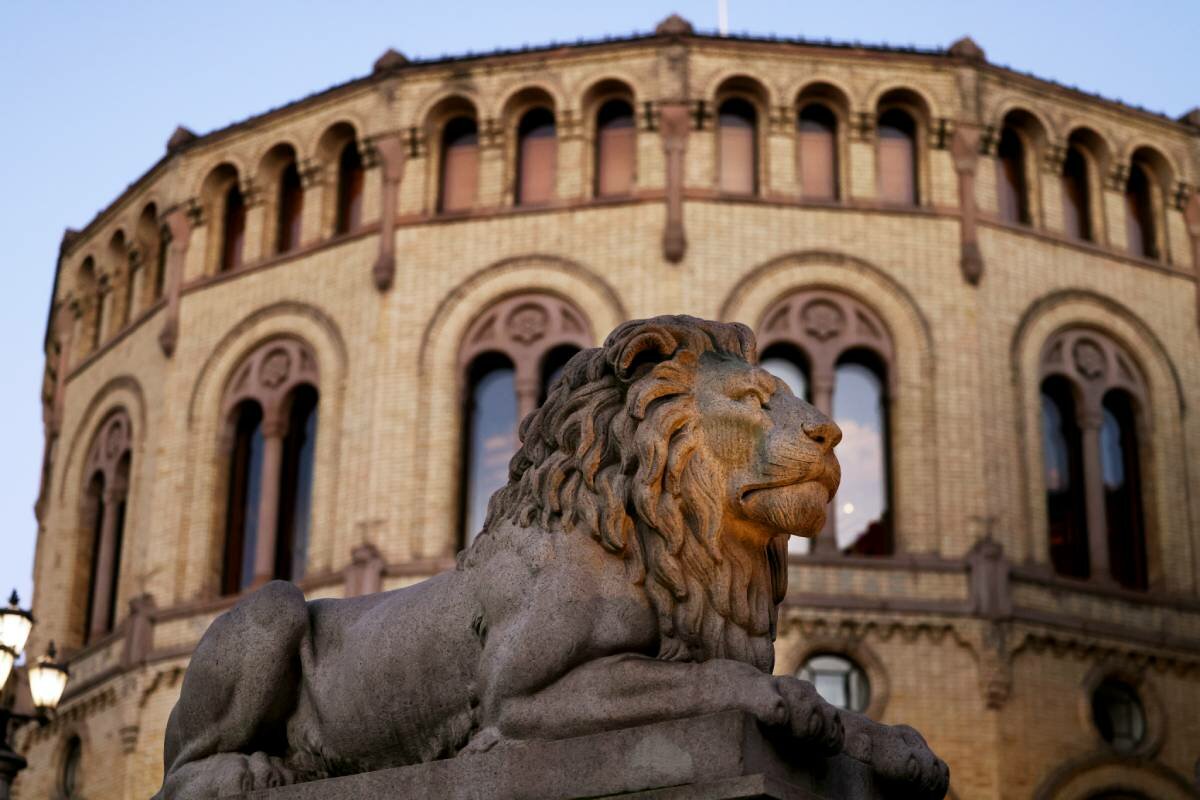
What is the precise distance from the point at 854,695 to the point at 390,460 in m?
7.49

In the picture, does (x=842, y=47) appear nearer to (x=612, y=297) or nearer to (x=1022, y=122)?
(x=1022, y=122)

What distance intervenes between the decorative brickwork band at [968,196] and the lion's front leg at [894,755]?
24.6 meters

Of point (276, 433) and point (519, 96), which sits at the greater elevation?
point (519, 96)

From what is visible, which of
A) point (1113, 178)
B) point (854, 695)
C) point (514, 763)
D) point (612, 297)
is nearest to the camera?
point (514, 763)

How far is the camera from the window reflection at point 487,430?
96.5 ft

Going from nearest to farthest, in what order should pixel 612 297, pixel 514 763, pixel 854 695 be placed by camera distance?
pixel 514 763, pixel 854 695, pixel 612 297

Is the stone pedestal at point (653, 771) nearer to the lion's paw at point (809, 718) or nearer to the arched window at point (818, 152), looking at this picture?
the lion's paw at point (809, 718)

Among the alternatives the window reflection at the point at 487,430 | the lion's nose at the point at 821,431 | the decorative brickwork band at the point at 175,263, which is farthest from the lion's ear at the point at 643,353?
the decorative brickwork band at the point at 175,263

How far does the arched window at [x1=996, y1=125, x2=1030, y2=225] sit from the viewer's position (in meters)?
31.2

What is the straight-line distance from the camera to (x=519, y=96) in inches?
1206

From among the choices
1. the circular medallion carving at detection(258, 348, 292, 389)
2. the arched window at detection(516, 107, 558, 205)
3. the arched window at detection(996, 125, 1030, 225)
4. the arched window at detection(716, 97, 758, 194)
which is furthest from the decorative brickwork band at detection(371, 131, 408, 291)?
the arched window at detection(996, 125, 1030, 225)

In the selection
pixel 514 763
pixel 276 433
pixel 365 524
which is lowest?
pixel 514 763

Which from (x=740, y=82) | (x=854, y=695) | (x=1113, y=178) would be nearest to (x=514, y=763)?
(x=854, y=695)

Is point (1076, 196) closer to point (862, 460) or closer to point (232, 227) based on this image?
point (862, 460)
